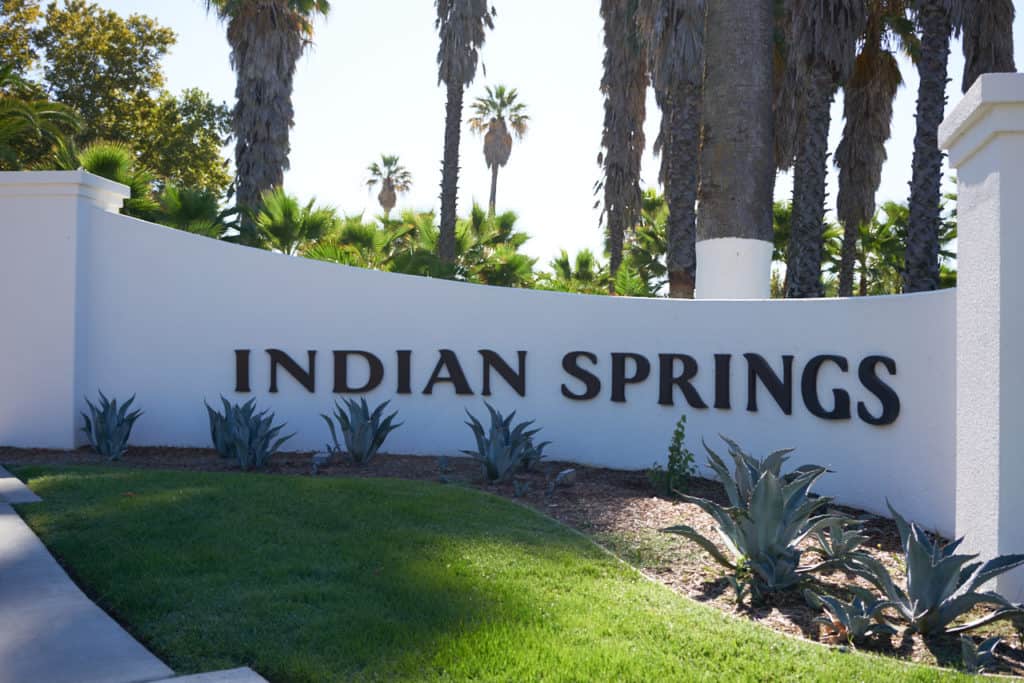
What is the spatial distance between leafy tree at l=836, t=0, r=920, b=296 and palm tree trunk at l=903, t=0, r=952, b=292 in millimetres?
3009

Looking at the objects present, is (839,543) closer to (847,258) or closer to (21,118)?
(21,118)

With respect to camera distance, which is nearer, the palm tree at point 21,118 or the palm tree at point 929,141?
the palm tree at point 929,141

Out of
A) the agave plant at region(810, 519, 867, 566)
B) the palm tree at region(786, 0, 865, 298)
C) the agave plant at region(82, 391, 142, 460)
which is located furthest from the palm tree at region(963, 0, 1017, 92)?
the agave plant at region(82, 391, 142, 460)

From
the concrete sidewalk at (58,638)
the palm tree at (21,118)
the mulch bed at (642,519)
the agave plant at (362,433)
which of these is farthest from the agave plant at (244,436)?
the palm tree at (21,118)

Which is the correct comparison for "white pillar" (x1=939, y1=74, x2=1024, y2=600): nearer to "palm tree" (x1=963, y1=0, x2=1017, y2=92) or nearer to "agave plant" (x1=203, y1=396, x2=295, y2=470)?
"agave plant" (x1=203, y1=396, x2=295, y2=470)

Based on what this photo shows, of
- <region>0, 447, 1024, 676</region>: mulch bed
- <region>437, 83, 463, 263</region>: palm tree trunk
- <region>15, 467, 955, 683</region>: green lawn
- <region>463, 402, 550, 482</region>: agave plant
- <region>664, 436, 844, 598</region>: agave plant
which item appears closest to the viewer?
<region>15, 467, 955, 683</region>: green lawn

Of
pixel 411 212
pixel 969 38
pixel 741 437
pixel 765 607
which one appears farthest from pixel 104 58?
pixel 765 607

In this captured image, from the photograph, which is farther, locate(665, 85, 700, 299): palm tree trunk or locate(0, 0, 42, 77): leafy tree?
locate(0, 0, 42, 77): leafy tree

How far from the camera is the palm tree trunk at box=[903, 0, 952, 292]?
15.2 metres

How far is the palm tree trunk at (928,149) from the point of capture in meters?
15.2

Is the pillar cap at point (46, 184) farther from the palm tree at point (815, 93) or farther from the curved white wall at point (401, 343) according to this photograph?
the palm tree at point (815, 93)

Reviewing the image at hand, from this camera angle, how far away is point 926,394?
23.8ft

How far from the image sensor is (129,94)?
30312 mm

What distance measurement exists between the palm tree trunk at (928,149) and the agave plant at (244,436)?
11.5 meters
